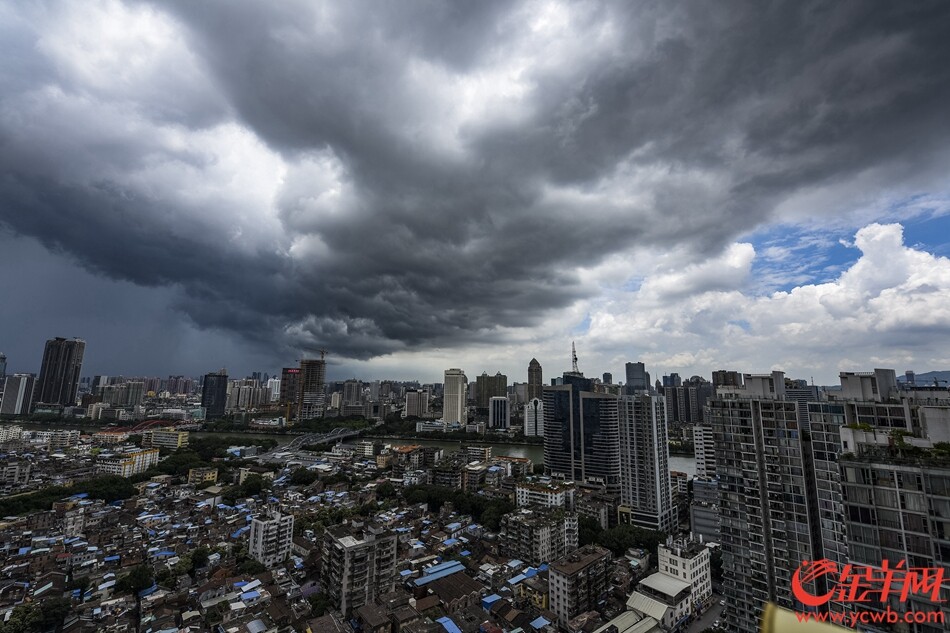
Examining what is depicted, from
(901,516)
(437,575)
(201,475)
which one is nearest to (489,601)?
(437,575)

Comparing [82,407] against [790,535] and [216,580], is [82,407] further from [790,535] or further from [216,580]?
[790,535]

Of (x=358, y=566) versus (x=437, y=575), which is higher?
(x=358, y=566)

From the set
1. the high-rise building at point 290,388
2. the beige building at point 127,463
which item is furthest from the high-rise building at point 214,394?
the beige building at point 127,463

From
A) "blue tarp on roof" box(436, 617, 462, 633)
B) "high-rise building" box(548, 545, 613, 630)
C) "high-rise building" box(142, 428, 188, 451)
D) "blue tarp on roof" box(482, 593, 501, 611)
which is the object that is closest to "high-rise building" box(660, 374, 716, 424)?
"high-rise building" box(548, 545, 613, 630)

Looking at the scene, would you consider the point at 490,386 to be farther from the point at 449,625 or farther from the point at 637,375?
the point at 449,625

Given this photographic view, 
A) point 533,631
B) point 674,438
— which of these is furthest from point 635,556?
point 674,438

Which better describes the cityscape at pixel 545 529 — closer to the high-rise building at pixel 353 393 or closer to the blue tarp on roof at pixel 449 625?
the blue tarp on roof at pixel 449 625

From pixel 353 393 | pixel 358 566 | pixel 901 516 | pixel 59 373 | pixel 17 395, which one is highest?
pixel 59 373
